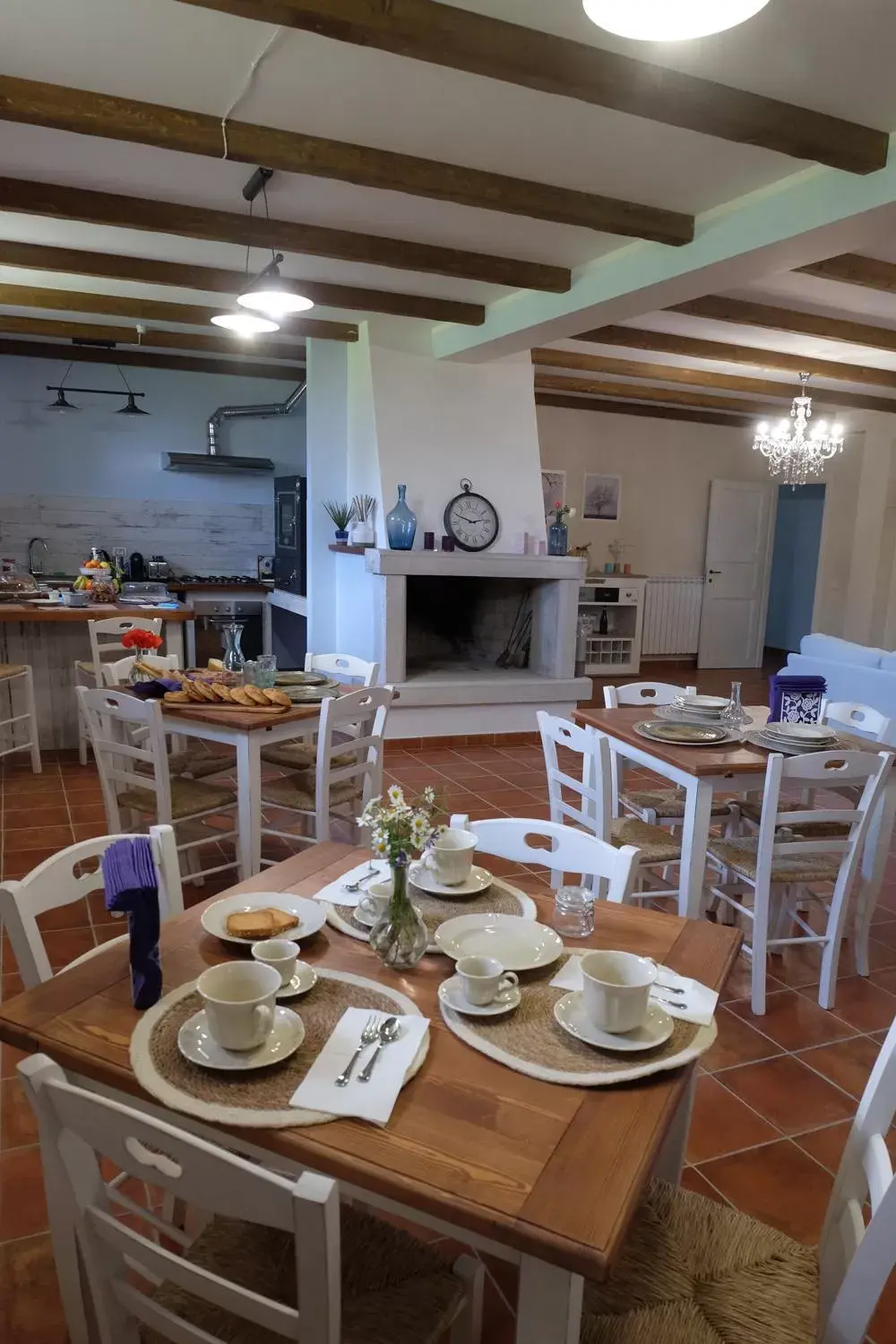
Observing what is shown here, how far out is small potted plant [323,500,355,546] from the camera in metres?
6.03

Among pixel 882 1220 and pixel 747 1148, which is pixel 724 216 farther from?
pixel 882 1220

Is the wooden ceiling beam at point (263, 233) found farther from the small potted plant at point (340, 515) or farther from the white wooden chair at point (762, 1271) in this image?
the white wooden chair at point (762, 1271)

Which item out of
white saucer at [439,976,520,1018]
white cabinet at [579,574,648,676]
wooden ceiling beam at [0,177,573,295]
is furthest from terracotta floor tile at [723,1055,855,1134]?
white cabinet at [579,574,648,676]

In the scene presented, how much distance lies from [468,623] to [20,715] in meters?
3.28

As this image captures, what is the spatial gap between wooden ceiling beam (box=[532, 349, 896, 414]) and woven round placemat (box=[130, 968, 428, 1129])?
573 centimetres

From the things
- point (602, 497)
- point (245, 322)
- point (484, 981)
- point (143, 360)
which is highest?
point (143, 360)

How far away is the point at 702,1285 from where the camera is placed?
1212mm

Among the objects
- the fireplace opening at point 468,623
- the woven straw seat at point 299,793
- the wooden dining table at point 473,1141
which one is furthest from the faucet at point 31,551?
the wooden dining table at point 473,1141

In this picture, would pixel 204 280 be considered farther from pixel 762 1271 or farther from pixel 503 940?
pixel 762 1271

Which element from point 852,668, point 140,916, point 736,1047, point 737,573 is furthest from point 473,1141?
point 737,573

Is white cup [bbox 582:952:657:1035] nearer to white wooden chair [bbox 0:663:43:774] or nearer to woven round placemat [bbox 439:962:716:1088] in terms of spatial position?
woven round placemat [bbox 439:962:716:1088]

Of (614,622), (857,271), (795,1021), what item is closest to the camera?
(795,1021)

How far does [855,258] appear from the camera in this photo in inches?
161

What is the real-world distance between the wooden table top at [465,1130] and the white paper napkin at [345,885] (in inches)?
7.2
